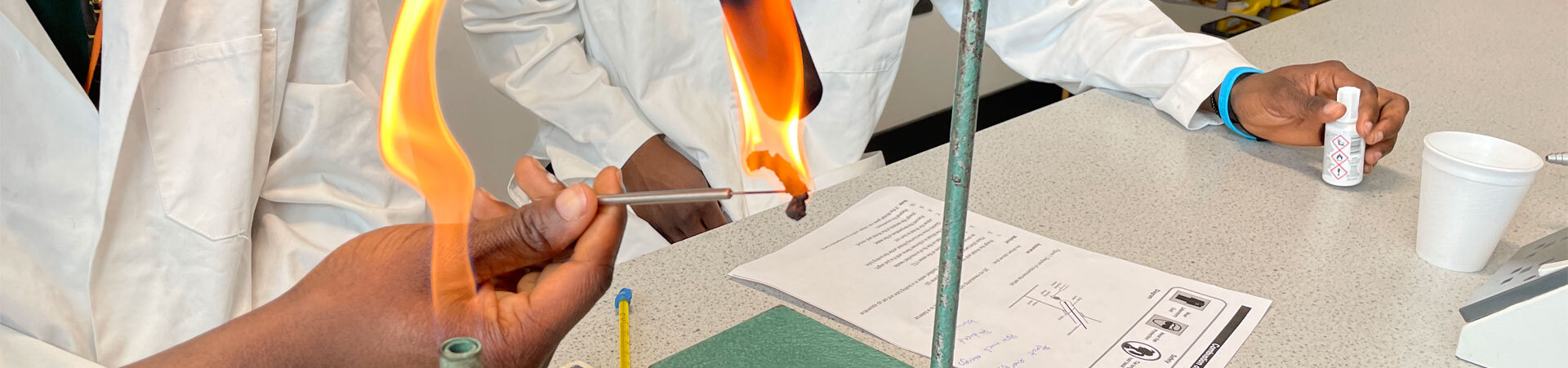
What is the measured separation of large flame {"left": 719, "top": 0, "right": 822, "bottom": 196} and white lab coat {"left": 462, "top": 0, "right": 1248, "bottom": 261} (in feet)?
2.21

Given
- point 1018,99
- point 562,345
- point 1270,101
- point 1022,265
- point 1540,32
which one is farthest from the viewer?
point 1018,99

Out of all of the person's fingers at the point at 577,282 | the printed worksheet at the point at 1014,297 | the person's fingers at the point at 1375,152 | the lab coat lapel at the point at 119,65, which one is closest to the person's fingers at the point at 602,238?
the person's fingers at the point at 577,282

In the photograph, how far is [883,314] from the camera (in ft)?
2.69

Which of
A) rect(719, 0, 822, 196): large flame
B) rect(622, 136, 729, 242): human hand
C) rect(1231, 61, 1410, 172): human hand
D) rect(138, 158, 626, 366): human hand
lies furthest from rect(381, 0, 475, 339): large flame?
rect(1231, 61, 1410, 172): human hand

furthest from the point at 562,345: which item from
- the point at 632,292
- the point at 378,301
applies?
the point at 378,301

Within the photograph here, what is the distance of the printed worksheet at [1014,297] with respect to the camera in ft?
2.55

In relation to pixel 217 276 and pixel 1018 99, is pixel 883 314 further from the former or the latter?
pixel 1018 99

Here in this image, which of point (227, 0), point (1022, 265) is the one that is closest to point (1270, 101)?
point (1022, 265)

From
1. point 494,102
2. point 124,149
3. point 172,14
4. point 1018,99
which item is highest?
point 172,14

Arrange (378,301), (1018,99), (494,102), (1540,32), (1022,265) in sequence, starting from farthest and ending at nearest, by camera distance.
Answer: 1. (1018,99)
2. (494,102)
3. (1540,32)
4. (1022,265)
5. (378,301)

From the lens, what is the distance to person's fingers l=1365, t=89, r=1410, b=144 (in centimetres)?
103

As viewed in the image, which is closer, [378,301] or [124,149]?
[378,301]

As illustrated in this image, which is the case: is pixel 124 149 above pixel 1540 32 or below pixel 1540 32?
above

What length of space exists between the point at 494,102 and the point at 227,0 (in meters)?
1.03
